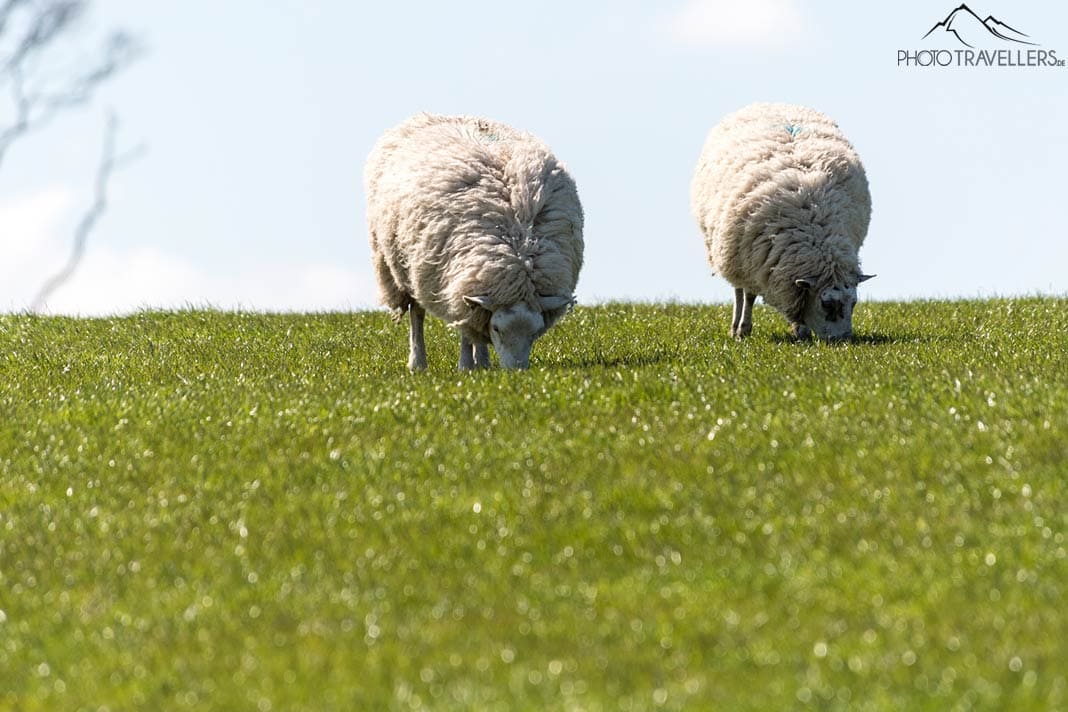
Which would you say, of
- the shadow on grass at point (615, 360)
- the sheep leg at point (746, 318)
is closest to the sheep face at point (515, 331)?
the shadow on grass at point (615, 360)

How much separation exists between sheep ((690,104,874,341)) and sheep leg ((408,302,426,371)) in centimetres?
431

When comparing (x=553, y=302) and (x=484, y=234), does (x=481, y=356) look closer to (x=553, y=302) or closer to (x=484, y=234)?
(x=553, y=302)

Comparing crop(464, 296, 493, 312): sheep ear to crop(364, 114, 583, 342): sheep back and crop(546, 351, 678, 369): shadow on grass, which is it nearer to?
crop(364, 114, 583, 342): sheep back

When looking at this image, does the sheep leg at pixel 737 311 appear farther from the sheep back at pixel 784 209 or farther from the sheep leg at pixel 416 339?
the sheep leg at pixel 416 339

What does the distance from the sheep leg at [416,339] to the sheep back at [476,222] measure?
1.53ft

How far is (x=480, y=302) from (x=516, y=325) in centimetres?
54

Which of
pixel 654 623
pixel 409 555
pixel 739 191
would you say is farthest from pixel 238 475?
pixel 739 191

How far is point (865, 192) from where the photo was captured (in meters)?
18.4

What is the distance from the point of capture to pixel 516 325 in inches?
583

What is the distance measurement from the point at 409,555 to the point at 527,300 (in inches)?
260

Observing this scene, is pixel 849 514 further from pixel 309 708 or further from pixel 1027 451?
pixel 309 708

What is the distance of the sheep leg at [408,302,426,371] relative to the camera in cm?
1672

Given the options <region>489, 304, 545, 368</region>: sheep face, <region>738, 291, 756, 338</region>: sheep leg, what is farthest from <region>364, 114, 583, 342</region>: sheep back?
<region>738, 291, 756, 338</region>: sheep leg

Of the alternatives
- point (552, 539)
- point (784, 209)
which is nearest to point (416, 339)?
point (784, 209)
